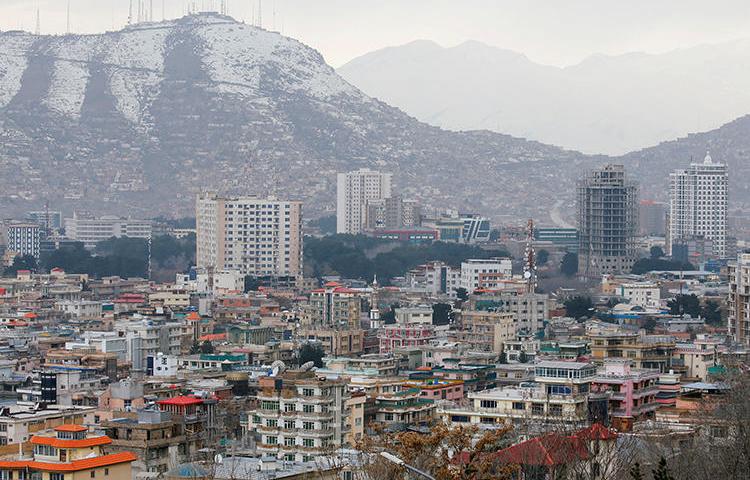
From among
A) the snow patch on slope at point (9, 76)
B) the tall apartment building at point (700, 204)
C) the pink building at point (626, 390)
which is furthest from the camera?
the snow patch on slope at point (9, 76)

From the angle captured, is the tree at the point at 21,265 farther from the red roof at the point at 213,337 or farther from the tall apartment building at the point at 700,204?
the tall apartment building at the point at 700,204

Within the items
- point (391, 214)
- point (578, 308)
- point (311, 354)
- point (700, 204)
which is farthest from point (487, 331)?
point (391, 214)

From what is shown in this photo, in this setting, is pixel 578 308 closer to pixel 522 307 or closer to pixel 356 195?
pixel 522 307

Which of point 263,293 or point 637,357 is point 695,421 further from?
point 263,293

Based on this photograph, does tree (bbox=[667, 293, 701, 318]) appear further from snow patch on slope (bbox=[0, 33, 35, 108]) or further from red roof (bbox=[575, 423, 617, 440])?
snow patch on slope (bbox=[0, 33, 35, 108])

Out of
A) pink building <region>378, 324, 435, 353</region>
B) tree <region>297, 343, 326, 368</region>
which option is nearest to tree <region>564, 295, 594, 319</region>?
pink building <region>378, 324, 435, 353</region>

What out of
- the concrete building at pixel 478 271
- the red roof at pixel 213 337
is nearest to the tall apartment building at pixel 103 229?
the concrete building at pixel 478 271
